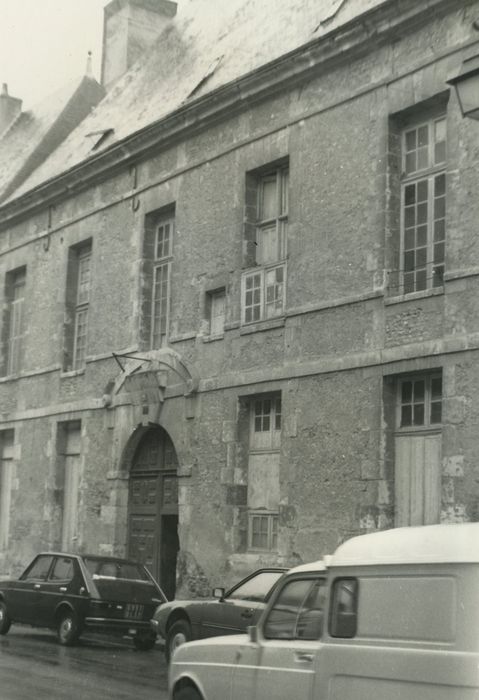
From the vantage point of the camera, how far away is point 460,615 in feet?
18.1

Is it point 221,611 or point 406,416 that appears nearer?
point 221,611

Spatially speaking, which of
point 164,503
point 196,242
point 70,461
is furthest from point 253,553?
point 70,461

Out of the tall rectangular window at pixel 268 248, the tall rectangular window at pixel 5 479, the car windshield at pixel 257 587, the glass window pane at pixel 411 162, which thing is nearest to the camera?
the car windshield at pixel 257 587

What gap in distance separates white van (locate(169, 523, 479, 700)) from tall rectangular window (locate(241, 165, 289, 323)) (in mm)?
9894

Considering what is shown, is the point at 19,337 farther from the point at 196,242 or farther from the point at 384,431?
the point at 384,431

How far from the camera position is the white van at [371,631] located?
5.53m

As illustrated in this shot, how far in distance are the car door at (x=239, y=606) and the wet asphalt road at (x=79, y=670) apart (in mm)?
813

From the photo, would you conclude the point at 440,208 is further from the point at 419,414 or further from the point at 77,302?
the point at 77,302

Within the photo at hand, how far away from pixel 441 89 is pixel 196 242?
5797 mm

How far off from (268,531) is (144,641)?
2.66 metres

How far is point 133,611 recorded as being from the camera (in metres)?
14.9

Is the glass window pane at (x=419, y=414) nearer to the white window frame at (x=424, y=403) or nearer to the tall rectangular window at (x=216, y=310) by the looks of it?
the white window frame at (x=424, y=403)

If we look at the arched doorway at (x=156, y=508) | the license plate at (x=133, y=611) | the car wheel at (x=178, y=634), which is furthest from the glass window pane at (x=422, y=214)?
the arched doorway at (x=156, y=508)

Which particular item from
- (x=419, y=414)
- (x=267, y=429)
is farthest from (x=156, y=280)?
(x=419, y=414)
